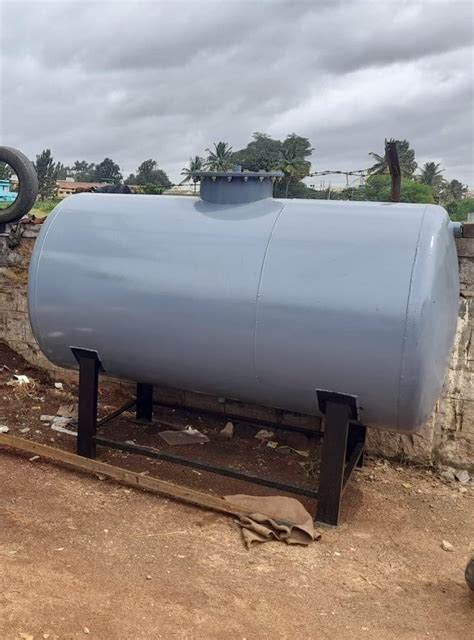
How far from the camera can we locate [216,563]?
3590 millimetres

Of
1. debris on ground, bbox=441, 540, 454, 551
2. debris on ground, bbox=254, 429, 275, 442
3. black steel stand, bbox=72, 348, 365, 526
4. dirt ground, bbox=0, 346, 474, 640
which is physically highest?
black steel stand, bbox=72, 348, 365, 526

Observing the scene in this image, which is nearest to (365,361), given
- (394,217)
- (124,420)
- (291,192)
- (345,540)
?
(394,217)

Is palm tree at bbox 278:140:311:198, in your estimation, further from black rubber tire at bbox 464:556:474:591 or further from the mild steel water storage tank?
black rubber tire at bbox 464:556:474:591

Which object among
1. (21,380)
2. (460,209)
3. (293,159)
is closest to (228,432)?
(21,380)

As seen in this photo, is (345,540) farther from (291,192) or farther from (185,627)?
(291,192)

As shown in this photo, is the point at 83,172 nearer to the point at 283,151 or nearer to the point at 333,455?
the point at 283,151

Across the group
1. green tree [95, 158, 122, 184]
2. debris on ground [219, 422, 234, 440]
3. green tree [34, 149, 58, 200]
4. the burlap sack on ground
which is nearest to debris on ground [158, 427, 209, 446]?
debris on ground [219, 422, 234, 440]

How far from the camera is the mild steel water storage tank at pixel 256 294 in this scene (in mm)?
3678

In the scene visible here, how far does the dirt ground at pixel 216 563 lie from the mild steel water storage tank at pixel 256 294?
86cm

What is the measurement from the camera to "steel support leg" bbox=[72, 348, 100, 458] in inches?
185

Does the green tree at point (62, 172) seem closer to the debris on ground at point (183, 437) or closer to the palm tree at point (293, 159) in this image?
the palm tree at point (293, 159)

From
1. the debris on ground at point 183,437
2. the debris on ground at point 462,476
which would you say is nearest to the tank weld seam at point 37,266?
the debris on ground at point 183,437

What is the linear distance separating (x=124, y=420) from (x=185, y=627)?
3.12m

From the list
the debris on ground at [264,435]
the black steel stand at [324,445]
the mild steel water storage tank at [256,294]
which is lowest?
the debris on ground at [264,435]
